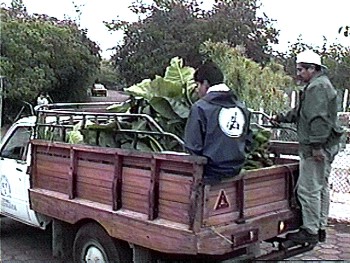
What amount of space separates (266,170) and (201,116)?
845mm

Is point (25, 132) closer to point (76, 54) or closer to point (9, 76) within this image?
point (9, 76)

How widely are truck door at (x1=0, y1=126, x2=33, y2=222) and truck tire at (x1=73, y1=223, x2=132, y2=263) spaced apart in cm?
105

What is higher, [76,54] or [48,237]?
[76,54]

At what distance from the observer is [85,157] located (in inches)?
207

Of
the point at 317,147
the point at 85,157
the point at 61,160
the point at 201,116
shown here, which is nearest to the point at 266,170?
the point at 317,147

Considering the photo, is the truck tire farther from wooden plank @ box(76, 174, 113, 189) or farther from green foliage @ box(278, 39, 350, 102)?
green foliage @ box(278, 39, 350, 102)

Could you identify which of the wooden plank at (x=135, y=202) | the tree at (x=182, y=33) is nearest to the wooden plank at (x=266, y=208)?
the wooden plank at (x=135, y=202)

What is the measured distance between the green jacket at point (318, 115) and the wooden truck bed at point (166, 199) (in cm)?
34

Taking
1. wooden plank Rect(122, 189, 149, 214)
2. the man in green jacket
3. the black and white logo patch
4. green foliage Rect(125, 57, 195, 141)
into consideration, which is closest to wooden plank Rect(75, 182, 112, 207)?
wooden plank Rect(122, 189, 149, 214)

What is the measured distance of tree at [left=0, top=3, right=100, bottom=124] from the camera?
2084 cm

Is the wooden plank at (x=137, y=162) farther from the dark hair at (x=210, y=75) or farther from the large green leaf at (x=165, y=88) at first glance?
the large green leaf at (x=165, y=88)

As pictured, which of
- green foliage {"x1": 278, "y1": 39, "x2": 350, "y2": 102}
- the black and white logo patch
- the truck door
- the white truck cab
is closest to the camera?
the black and white logo patch

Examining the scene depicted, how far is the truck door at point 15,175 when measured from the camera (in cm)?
628

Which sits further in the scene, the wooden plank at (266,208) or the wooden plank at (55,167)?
the wooden plank at (55,167)
